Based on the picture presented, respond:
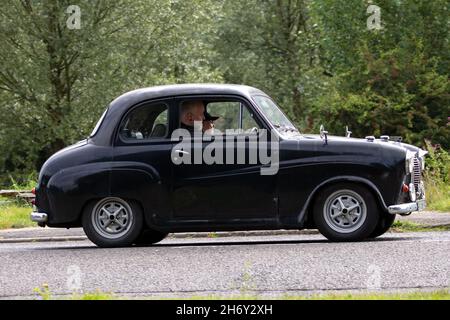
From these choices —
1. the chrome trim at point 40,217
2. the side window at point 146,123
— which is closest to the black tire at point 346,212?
the side window at point 146,123

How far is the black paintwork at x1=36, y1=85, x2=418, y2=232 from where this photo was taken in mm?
12906

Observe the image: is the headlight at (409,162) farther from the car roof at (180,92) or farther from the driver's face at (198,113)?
the driver's face at (198,113)

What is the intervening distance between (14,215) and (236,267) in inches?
339

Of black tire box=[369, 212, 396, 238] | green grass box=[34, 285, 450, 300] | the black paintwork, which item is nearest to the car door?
the black paintwork

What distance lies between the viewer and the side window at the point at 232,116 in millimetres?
13344

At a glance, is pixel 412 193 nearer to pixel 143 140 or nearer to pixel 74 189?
pixel 143 140

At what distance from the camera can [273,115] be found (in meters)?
13.6

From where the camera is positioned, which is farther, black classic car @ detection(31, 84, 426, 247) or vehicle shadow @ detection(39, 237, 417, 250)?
vehicle shadow @ detection(39, 237, 417, 250)

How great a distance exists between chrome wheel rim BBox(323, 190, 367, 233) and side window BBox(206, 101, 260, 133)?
1182 mm

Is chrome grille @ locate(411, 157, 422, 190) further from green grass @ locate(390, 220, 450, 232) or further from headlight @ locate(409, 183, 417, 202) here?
green grass @ locate(390, 220, 450, 232)

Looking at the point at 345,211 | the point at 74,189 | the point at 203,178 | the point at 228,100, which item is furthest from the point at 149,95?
the point at 345,211

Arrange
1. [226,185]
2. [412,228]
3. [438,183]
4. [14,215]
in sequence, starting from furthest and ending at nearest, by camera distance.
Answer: [438,183] < [14,215] < [412,228] < [226,185]

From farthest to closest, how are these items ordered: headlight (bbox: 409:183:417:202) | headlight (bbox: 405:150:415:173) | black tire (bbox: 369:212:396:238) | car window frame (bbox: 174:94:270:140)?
car window frame (bbox: 174:94:270:140)
black tire (bbox: 369:212:396:238)
headlight (bbox: 409:183:417:202)
headlight (bbox: 405:150:415:173)

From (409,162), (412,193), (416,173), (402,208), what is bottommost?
(402,208)
